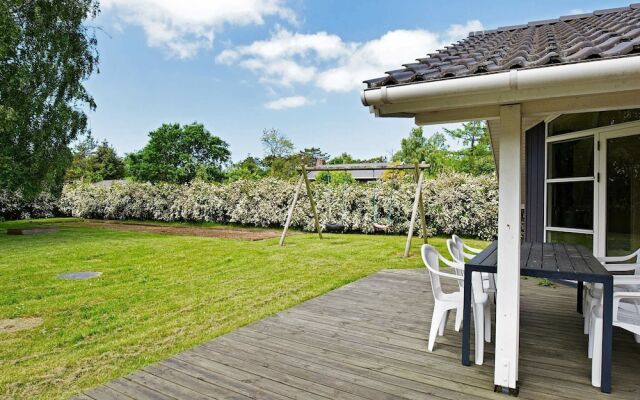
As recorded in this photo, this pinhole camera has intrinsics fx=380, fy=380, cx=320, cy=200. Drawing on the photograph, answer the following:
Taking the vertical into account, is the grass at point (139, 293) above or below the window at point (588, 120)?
below

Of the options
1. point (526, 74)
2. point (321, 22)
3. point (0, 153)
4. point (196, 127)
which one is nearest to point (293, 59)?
point (321, 22)

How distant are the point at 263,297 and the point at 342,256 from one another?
3.26 m

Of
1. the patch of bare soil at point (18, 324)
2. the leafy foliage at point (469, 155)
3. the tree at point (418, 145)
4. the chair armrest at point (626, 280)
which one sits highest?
the tree at point (418, 145)

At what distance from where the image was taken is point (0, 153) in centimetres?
1125

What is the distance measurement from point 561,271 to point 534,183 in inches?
143

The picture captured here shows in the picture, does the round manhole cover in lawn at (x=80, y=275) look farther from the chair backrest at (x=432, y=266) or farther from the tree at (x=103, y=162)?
the tree at (x=103, y=162)

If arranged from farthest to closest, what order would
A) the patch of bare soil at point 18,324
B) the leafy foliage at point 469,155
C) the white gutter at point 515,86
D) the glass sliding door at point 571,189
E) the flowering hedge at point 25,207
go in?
the leafy foliage at point 469,155
the flowering hedge at point 25,207
the glass sliding door at point 571,189
the patch of bare soil at point 18,324
the white gutter at point 515,86

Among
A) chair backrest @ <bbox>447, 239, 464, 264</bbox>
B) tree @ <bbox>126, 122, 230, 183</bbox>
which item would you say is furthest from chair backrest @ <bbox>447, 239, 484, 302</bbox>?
tree @ <bbox>126, 122, 230, 183</bbox>

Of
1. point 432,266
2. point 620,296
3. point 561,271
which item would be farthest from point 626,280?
point 432,266

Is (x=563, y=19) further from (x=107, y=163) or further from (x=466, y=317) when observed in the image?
A: (x=107, y=163)

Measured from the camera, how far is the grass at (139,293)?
3051mm

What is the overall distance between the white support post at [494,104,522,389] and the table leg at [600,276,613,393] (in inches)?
20.0

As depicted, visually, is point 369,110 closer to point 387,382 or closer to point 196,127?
point 387,382

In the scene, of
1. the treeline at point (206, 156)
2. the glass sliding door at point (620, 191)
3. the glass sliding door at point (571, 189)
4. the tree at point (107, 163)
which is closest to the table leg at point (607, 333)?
the glass sliding door at point (620, 191)
